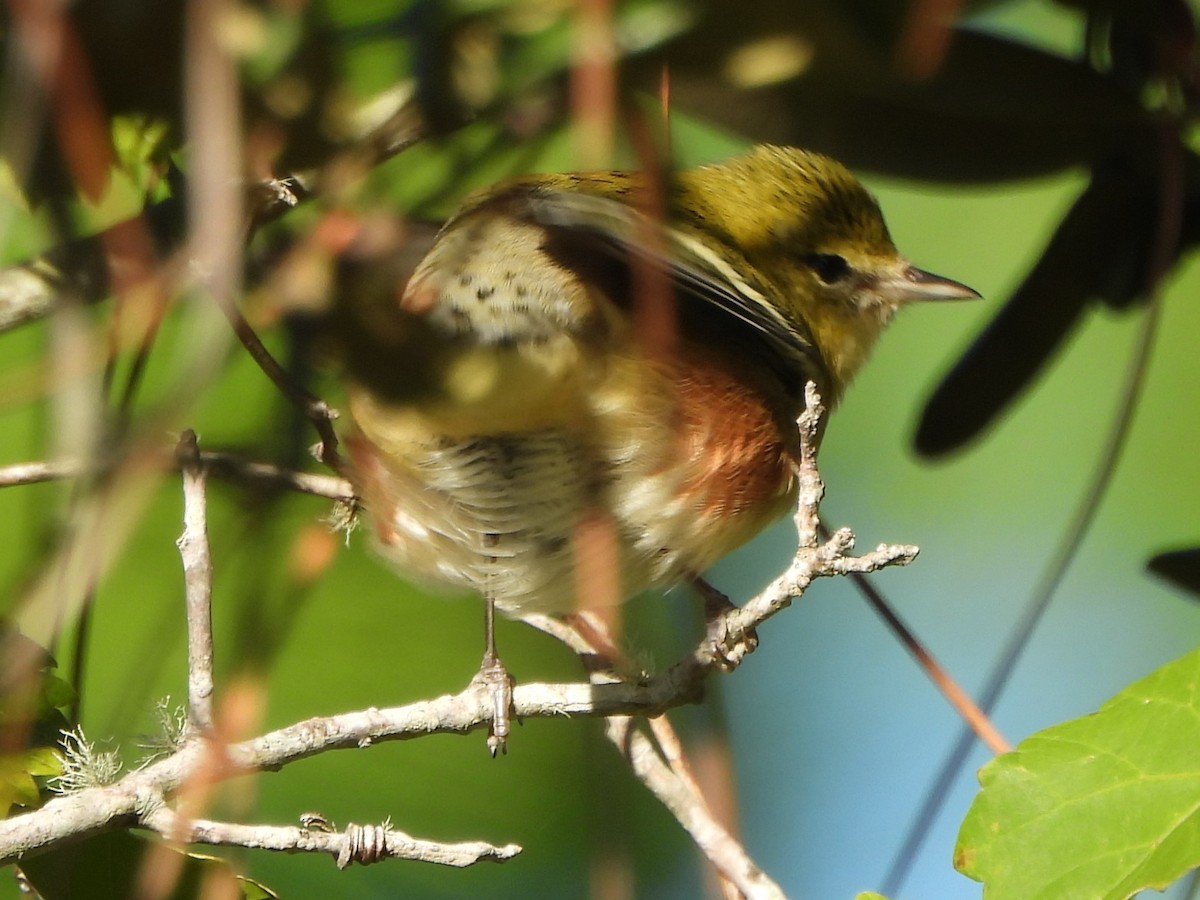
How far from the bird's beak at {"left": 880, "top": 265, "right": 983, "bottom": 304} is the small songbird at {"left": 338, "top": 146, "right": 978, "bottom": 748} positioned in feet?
0.15

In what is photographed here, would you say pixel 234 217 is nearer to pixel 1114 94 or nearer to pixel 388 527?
pixel 388 527

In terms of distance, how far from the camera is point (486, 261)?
1.57 metres

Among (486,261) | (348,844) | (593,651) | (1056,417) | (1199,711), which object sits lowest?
(1199,711)

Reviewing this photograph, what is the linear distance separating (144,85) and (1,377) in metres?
0.38

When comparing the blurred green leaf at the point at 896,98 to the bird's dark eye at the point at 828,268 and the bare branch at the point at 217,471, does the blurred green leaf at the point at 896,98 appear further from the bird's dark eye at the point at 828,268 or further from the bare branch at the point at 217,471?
the bare branch at the point at 217,471

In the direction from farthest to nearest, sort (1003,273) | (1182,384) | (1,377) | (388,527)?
(1182,384), (1003,273), (388,527), (1,377)

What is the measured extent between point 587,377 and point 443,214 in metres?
0.33

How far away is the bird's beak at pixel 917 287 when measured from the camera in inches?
82.0

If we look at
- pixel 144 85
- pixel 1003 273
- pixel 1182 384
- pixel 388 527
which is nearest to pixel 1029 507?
pixel 1182 384

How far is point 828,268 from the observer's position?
207 cm

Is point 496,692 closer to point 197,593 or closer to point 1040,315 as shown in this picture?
point 197,593

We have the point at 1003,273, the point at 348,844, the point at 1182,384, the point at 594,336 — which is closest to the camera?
the point at 348,844

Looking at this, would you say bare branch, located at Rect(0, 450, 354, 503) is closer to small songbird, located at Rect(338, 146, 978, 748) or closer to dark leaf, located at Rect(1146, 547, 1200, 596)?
small songbird, located at Rect(338, 146, 978, 748)

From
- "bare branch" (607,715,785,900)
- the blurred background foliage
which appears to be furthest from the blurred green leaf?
"bare branch" (607,715,785,900)
